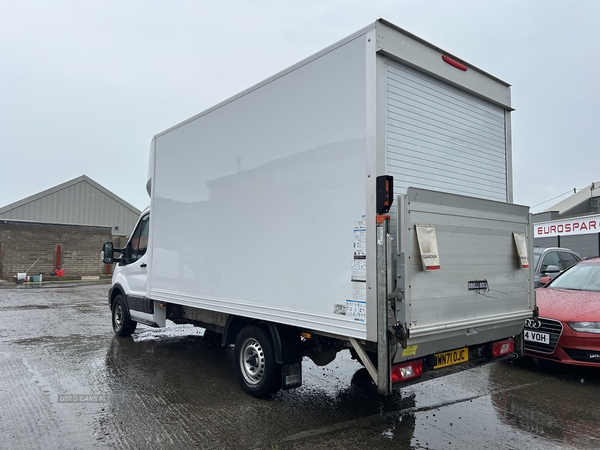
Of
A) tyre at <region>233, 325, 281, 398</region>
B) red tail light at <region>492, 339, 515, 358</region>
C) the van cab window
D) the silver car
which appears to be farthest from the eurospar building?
tyre at <region>233, 325, 281, 398</region>

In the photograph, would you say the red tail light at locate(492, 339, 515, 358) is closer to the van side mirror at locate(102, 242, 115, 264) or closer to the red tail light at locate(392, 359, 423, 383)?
the red tail light at locate(392, 359, 423, 383)

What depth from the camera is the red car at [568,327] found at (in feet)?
17.4

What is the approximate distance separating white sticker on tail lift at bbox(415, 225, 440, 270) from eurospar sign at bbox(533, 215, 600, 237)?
15.6 m

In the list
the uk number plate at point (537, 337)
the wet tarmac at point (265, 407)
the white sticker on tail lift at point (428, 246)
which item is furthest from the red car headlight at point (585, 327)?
the white sticker on tail lift at point (428, 246)

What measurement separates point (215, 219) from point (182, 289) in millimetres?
1182

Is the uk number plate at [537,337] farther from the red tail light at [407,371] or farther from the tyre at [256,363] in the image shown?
the tyre at [256,363]

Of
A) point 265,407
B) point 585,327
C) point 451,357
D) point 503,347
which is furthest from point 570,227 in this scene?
point 265,407

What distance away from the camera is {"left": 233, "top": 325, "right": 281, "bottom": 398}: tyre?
450 cm

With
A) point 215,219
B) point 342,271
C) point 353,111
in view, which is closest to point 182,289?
point 215,219

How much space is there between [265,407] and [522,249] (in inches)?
122

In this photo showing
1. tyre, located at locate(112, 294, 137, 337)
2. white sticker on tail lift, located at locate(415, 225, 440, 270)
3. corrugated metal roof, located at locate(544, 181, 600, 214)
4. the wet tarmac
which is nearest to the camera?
white sticker on tail lift, located at locate(415, 225, 440, 270)

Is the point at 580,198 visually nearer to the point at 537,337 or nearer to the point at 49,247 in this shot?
the point at 537,337

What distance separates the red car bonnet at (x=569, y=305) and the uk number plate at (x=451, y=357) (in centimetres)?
218

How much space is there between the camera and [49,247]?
23391mm
